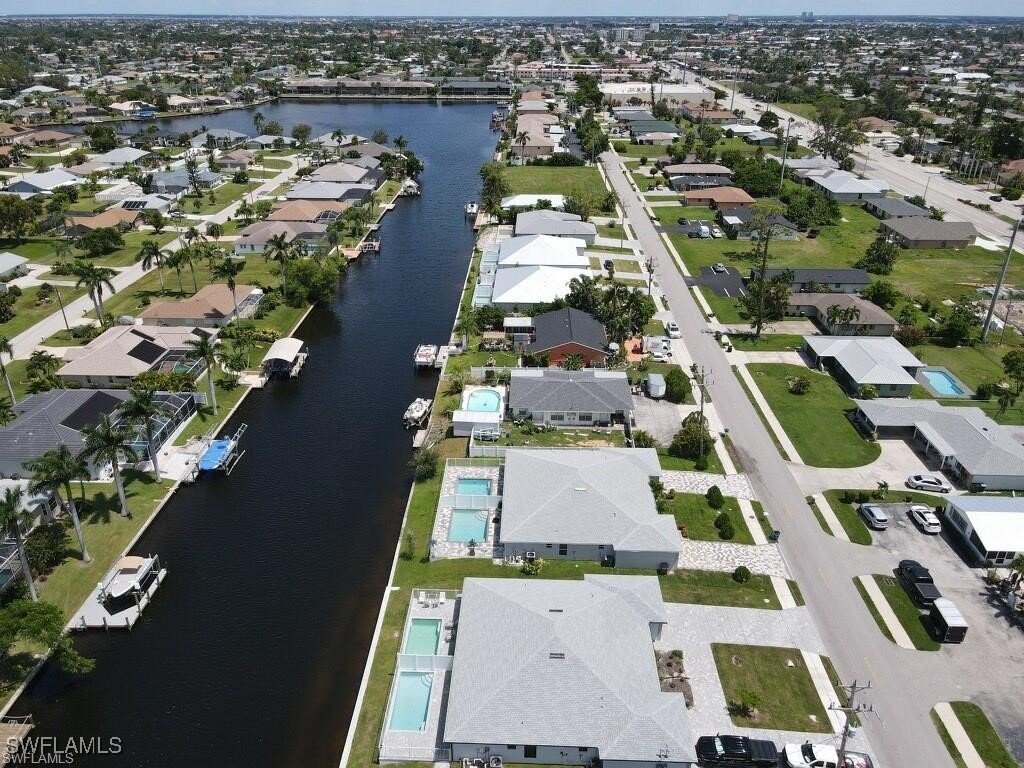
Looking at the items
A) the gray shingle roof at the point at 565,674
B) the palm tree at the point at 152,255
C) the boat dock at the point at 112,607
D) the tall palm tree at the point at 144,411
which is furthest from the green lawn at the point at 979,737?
the palm tree at the point at 152,255

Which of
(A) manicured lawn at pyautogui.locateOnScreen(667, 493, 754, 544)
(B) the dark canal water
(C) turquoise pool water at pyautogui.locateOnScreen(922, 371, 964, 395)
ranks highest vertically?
(C) turquoise pool water at pyautogui.locateOnScreen(922, 371, 964, 395)

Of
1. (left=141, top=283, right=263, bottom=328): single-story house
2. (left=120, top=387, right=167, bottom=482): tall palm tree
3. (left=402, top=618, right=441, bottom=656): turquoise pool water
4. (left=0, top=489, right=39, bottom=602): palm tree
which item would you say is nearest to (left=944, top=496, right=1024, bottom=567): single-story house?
(left=402, top=618, right=441, bottom=656): turquoise pool water

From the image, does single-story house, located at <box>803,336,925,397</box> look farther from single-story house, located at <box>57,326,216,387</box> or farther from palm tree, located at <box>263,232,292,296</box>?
single-story house, located at <box>57,326,216,387</box>

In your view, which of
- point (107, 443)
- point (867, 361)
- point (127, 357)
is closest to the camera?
point (107, 443)

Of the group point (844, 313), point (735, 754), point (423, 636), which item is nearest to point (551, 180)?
point (844, 313)

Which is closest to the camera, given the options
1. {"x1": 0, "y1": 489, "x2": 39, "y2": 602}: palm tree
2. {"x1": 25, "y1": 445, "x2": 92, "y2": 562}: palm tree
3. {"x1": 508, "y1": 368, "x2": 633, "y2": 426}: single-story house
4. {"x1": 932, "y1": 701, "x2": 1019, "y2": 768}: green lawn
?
{"x1": 932, "y1": 701, "x2": 1019, "y2": 768}: green lawn

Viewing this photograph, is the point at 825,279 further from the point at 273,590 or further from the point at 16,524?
the point at 16,524

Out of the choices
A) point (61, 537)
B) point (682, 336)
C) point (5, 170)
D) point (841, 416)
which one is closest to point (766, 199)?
point (682, 336)
